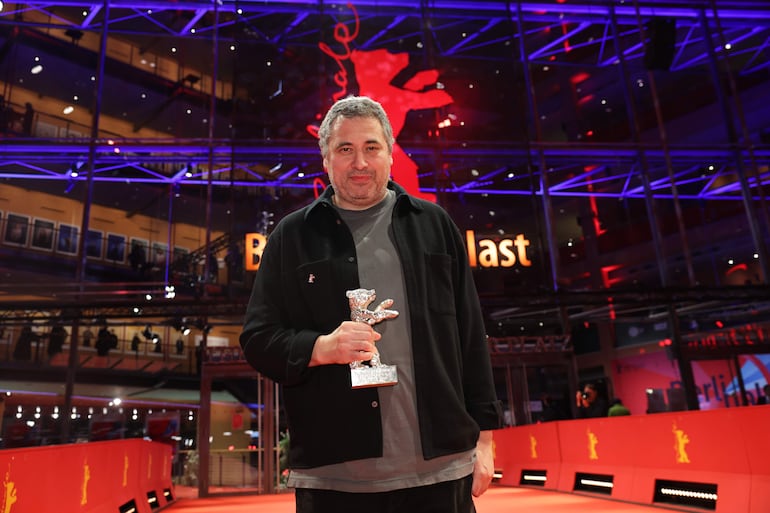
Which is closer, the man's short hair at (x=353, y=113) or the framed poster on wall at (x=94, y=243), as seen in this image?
the man's short hair at (x=353, y=113)

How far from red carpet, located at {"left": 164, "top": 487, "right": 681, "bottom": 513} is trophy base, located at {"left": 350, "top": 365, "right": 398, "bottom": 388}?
529cm

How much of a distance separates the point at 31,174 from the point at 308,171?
4969 millimetres

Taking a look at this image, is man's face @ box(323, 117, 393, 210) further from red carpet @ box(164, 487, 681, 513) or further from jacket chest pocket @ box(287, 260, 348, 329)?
red carpet @ box(164, 487, 681, 513)

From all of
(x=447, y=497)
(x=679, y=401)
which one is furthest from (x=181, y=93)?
(x=447, y=497)

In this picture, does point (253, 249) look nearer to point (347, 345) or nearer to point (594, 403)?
point (594, 403)

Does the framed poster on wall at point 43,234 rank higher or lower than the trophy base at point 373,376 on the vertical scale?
higher

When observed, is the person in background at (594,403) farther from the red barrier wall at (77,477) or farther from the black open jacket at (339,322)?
the black open jacket at (339,322)

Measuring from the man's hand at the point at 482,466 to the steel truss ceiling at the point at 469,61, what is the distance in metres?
10.2

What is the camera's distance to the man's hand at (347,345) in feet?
3.88

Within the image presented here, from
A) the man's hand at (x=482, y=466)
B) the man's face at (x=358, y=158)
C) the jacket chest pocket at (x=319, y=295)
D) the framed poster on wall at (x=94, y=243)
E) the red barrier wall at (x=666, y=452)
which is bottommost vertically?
the red barrier wall at (x=666, y=452)

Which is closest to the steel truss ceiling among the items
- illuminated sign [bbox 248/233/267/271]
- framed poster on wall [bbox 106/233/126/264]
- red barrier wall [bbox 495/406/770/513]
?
illuminated sign [bbox 248/233/267/271]

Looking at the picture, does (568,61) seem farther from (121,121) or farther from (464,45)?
(121,121)

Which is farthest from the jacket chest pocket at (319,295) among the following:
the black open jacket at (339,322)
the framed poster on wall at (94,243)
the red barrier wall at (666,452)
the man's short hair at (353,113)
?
the framed poster on wall at (94,243)

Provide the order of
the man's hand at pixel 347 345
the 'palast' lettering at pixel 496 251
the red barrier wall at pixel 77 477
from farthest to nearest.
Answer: the 'palast' lettering at pixel 496 251 < the red barrier wall at pixel 77 477 < the man's hand at pixel 347 345
